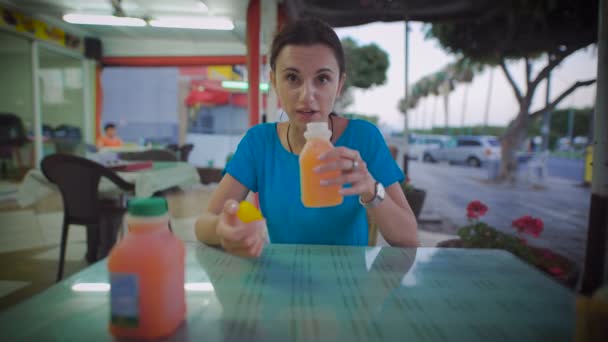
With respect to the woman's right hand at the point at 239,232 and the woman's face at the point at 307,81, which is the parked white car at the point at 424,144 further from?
the woman's right hand at the point at 239,232

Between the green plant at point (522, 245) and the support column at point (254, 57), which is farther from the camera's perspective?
the support column at point (254, 57)

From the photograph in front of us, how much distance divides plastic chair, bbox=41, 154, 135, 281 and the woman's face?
199cm

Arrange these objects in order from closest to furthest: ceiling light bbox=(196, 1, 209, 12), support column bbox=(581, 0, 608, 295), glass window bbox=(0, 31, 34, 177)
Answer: support column bbox=(581, 0, 608, 295) → ceiling light bbox=(196, 1, 209, 12) → glass window bbox=(0, 31, 34, 177)

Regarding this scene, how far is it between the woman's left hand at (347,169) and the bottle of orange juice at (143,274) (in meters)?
0.36

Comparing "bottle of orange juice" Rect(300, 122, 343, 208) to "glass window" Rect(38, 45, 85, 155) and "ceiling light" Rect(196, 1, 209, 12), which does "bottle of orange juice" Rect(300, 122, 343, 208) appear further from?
"glass window" Rect(38, 45, 85, 155)

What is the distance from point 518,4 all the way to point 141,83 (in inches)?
474

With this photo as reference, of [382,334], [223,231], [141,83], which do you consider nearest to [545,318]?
[382,334]

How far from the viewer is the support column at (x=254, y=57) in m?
5.35

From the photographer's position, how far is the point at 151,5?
20.7 ft

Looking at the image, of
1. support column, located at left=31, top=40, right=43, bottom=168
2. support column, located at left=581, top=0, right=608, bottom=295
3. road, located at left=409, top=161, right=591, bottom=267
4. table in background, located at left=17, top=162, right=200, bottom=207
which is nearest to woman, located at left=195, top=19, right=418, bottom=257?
support column, located at left=581, top=0, right=608, bottom=295

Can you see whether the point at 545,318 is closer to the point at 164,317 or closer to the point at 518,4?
the point at 164,317

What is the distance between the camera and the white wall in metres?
11.6

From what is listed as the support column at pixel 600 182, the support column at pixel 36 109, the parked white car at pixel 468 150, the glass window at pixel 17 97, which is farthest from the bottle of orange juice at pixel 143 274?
the parked white car at pixel 468 150

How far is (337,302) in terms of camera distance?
73cm
